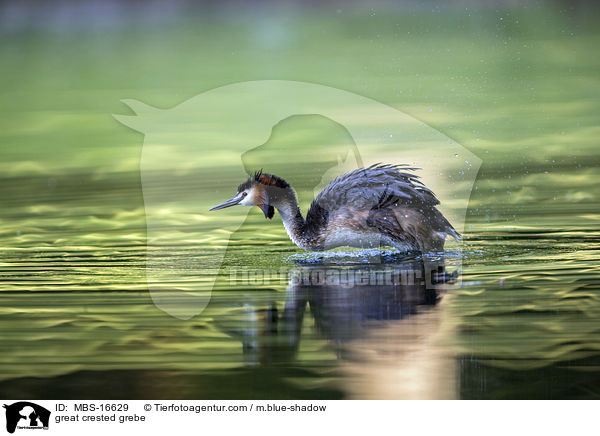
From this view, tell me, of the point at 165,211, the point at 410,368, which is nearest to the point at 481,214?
the point at 165,211

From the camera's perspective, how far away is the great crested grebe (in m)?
7.01

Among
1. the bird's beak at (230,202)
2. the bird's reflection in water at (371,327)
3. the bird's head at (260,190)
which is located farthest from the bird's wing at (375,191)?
the bird's reflection in water at (371,327)

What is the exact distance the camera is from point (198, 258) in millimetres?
6848

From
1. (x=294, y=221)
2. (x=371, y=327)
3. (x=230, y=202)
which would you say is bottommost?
(x=371, y=327)

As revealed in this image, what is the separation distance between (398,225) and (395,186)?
1.06ft

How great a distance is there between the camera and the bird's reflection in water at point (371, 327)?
4.29 meters

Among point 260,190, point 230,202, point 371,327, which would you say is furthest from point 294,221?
point 371,327

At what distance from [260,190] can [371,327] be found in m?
2.62

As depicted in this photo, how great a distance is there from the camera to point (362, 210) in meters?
7.09

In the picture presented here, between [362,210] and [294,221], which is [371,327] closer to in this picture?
[362,210]

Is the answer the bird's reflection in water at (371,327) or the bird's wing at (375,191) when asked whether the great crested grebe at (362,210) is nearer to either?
the bird's wing at (375,191)

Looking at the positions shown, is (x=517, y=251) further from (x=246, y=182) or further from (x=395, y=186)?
(x=246, y=182)

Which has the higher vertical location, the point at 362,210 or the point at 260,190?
the point at 260,190

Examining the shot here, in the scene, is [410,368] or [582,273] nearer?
[410,368]
